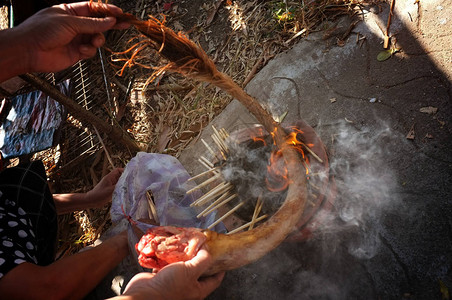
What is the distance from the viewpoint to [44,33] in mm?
2172

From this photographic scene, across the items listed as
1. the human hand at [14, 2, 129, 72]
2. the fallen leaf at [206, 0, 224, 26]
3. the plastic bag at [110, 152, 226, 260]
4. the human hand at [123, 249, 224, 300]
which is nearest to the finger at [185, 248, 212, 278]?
the human hand at [123, 249, 224, 300]

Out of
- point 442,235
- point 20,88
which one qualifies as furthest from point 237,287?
point 20,88

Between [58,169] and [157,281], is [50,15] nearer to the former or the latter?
[157,281]

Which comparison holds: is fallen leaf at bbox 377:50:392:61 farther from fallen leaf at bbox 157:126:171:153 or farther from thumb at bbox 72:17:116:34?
fallen leaf at bbox 157:126:171:153

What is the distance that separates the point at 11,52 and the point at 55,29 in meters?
0.35

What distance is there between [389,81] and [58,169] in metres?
4.80

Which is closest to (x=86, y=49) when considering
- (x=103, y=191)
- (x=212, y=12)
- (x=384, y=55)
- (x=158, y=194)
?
(x=158, y=194)

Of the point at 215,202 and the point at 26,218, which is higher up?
the point at 26,218

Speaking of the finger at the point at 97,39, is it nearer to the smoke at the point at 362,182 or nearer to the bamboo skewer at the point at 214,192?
the bamboo skewer at the point at 214,192

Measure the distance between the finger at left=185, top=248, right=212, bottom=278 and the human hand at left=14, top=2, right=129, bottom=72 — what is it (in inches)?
64.8

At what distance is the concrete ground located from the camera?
7.91 ft

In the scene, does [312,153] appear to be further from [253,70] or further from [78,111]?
[78,111]

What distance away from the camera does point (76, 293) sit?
2494 mm

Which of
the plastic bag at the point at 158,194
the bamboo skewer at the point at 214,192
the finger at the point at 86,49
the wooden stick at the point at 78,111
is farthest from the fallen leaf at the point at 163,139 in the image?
the finger at the point at 86,49
